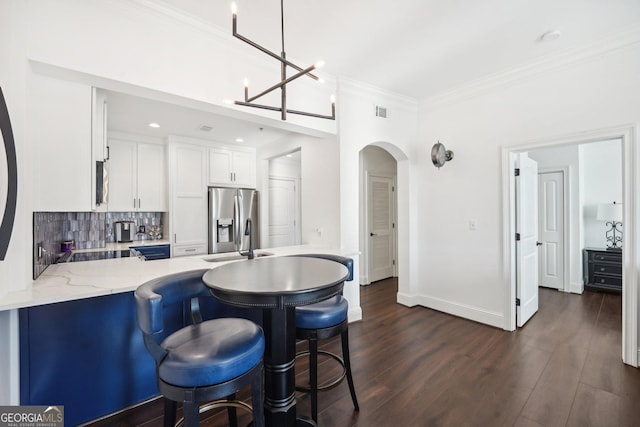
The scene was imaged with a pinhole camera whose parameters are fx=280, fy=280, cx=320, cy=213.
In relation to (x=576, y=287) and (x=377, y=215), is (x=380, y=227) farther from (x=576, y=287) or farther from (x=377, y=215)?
(x=576, y=287)

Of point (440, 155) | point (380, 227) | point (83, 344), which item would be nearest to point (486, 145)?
point (440, 155)

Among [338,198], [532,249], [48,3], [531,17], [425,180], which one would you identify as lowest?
[532,249]

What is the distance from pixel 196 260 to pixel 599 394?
330 cm

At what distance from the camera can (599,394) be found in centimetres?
200

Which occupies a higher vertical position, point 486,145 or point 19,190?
point 486,145

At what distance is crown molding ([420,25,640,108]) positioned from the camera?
2.41 metres

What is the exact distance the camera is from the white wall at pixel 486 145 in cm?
252

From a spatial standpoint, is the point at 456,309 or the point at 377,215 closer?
the point at 456,309

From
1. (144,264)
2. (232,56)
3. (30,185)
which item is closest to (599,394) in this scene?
(144,264)

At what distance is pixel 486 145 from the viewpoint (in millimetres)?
3297

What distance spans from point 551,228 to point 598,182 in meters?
1.09

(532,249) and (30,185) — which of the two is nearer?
(30,185)

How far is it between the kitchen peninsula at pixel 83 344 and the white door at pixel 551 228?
567 cm

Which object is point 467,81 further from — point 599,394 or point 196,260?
point 196,260
